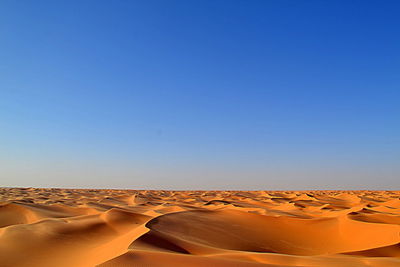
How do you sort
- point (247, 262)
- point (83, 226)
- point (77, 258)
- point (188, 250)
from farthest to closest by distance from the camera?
point (83, 226) → point (188, 250) → point (77, 258) → point (247, 262)

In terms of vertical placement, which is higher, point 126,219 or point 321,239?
point 126,219

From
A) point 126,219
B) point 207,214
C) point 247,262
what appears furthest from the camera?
point 207,214

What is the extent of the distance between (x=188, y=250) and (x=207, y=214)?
2983 mm

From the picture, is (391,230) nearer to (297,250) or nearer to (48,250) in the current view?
(297,250)

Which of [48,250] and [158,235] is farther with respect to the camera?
[158,235]

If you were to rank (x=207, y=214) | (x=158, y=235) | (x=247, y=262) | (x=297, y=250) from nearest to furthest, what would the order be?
(x=247, y=262) → (x=158, y=235) → (x=297, y=250) → (x=207, y=214)

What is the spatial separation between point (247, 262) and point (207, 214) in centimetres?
370

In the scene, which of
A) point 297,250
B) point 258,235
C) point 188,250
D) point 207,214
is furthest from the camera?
point 207,214

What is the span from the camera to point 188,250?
3.27 meters

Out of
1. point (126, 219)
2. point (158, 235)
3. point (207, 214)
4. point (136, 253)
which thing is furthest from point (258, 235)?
point (136, 253)

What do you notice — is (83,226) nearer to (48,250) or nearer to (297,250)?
(48,250)

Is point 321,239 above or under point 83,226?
under

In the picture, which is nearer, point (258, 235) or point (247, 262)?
point (247, 262)

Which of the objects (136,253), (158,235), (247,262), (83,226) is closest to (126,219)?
(83,226)
